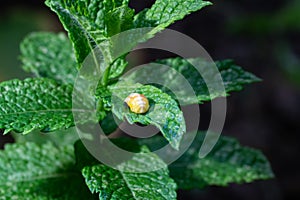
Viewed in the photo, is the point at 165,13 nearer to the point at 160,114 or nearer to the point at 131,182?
the point at 160,114

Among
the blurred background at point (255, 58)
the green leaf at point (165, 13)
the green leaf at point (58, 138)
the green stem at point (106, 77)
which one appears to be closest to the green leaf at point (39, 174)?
the green leaf at point (58, 138)

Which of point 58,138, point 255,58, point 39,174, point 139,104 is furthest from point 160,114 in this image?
point 255,58

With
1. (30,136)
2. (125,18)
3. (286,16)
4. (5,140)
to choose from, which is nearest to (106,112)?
(125,18)

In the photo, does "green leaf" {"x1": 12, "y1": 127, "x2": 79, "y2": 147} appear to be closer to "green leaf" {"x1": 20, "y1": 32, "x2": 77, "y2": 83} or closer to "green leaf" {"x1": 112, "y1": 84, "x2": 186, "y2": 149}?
"green leaf" {"x1": 20, "y1": 32, "x2": 77, "y2": 83}

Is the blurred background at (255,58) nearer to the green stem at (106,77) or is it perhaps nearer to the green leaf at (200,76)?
the green leaf at (200,76)

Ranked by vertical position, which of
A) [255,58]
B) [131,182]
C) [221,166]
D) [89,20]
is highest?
[89,20]

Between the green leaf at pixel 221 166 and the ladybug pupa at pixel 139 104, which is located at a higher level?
the ladybug pupa at pixel 139 104
